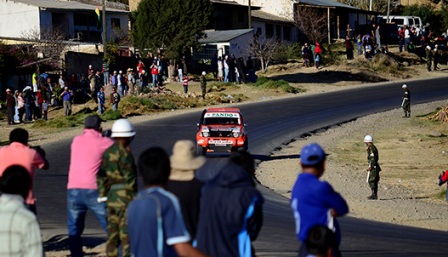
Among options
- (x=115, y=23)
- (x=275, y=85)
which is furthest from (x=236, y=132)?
(x=115, y=23)

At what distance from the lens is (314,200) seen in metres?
9.27

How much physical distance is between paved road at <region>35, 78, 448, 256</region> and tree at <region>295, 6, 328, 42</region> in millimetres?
12626

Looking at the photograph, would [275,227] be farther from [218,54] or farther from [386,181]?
[218,54]

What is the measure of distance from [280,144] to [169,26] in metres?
24.1

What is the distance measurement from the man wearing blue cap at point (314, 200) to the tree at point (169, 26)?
50366 mm

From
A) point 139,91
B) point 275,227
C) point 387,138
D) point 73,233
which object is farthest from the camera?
point 139,91

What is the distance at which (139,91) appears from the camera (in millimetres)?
51656

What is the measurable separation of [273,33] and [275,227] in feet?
183

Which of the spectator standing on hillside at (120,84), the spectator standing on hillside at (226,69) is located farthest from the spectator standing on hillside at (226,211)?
the spectator standing on hillside at (226,69)

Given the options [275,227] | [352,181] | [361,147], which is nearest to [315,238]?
[275,227]

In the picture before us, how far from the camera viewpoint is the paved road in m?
16.4

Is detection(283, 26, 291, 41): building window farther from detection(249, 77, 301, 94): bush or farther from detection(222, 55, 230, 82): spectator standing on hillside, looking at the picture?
detection(222, 55, 230, 82): spectator standing on hillside

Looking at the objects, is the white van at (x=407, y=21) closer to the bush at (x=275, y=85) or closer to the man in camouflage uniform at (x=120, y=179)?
the bush at (x=275, y=85)

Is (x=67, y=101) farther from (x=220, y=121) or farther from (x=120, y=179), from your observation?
(x=120, y=179)
